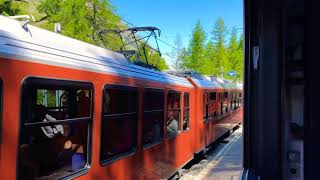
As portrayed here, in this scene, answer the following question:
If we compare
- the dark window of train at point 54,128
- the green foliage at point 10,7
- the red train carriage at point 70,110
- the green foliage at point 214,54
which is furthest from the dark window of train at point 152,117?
the green foliage at point 214,54

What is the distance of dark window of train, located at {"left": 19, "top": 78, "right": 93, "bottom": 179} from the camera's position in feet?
11.9

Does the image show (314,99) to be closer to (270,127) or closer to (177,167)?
(270,127)

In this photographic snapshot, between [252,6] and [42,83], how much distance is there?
1935mm

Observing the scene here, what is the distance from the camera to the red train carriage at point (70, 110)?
3348mm

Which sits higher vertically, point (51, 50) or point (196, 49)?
point (196, 49)

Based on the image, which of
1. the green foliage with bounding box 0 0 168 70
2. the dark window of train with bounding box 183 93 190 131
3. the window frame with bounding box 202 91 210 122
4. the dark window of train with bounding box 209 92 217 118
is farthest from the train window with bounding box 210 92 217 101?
the dark window of train with bounding box 183 93 190 131

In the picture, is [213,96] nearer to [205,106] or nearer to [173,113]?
[205,106]

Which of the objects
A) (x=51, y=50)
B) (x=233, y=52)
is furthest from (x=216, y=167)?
(x=233, y=52)

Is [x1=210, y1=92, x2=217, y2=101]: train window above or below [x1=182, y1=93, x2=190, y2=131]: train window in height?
above

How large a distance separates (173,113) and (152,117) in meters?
1.88

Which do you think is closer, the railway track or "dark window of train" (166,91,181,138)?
"dark window of train" (166,91,181,138)

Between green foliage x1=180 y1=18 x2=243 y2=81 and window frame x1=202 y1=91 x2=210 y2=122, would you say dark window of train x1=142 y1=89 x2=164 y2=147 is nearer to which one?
window frame x1=202 y1=91 x2=210 y2=122

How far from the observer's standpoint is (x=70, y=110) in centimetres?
451

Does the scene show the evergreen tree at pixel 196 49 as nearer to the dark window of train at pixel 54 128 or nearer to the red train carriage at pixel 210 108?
the red train carriage at pixel 210 108
